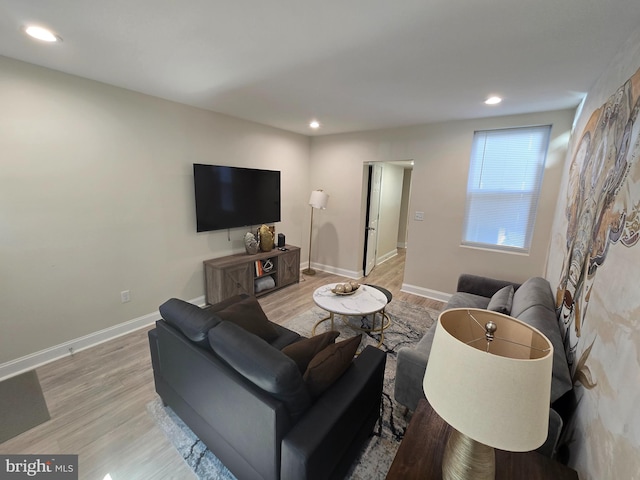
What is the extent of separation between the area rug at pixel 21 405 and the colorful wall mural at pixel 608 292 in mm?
3000

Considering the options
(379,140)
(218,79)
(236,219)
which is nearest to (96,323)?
→ (236,219)

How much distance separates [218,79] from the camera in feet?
7.55

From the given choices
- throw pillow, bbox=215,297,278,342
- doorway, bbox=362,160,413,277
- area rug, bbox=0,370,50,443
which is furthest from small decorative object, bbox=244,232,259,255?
area rug, bbox=0,370,50,443

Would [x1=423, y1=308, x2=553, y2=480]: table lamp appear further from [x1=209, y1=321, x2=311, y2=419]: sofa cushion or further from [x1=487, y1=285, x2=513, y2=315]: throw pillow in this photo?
[x1=487, y1=285, x2=513, y2=315]: throw pillow

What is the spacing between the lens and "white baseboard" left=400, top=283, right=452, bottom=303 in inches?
154

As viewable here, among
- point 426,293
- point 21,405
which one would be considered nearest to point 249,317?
point 21,405

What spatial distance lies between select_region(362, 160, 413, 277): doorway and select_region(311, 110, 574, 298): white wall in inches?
8.3

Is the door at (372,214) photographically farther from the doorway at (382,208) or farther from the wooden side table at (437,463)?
the wooden side table at (437,463)

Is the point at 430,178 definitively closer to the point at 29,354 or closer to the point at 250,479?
the point at 250,479

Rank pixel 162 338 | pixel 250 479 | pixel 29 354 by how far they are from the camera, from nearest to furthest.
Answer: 1. pixel 250 479
2. pixel 162 338
3. pixel 29 354

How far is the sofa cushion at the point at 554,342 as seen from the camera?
1.23 metres

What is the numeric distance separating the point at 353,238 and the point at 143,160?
3161 mm

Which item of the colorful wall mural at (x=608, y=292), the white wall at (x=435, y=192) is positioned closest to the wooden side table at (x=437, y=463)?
the colorful wall mural at (x=608, y=292)

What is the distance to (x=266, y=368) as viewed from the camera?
3.72 feet
